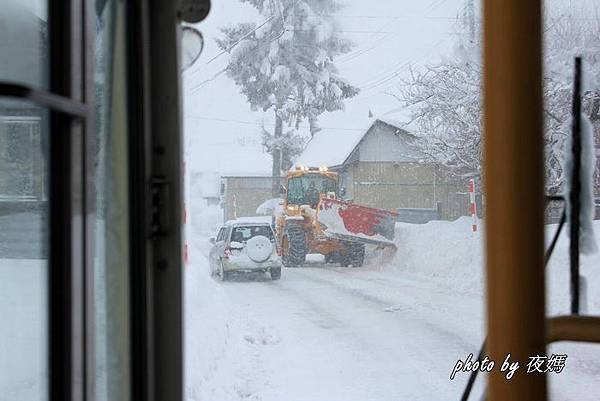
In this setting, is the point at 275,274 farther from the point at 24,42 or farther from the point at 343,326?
the point at 24,42

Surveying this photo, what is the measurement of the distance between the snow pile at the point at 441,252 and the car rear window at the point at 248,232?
73 centimetres

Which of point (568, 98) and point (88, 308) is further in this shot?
point (568, 98)

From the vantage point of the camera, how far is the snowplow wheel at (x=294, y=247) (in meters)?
3.16

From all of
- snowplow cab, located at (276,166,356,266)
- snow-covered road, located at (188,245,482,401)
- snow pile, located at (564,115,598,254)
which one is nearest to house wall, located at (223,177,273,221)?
snow-covered road, located at (188,245,482,401)

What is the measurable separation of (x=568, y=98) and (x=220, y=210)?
6.25ft

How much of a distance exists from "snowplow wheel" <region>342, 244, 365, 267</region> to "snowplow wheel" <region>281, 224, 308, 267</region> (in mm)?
267

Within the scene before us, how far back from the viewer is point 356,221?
3303 mm

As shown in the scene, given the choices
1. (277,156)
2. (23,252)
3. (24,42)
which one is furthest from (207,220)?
(24,42)

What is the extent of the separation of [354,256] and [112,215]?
2.70m

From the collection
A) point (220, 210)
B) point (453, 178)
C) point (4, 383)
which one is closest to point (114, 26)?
point (4, 383)

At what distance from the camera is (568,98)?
1002mm

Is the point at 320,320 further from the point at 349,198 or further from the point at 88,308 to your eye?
the point at 88,308

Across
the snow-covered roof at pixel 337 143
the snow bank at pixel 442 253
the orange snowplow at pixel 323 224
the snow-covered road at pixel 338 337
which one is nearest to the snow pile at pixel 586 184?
the snow bank at pixel 442 253

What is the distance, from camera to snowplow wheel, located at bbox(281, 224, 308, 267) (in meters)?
3.16
